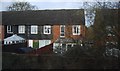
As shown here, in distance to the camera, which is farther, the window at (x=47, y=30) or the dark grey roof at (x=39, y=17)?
the window at (x=47, y=30)

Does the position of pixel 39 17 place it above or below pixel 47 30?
above

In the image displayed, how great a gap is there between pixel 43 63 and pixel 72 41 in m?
0.84

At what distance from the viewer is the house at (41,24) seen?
20.4 ft

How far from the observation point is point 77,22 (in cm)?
591

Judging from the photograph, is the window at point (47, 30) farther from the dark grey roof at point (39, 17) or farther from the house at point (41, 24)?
the dark grey roof at point (39, 17)

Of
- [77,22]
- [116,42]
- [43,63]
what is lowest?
[43,63]

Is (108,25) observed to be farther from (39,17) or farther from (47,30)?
(47,30)

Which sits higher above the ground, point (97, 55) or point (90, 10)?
point (90, 10)

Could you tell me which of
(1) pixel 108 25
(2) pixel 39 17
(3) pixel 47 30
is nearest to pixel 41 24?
(3) pixel 47 30

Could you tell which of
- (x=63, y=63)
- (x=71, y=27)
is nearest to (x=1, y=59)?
(x=63, y=63)

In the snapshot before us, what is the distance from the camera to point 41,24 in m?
8.70

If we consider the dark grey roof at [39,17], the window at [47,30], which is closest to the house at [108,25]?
the dark grey roof at [39,17]

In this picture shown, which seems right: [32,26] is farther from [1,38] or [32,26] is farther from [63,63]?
[63,63]

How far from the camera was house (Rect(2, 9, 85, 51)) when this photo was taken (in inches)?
245
